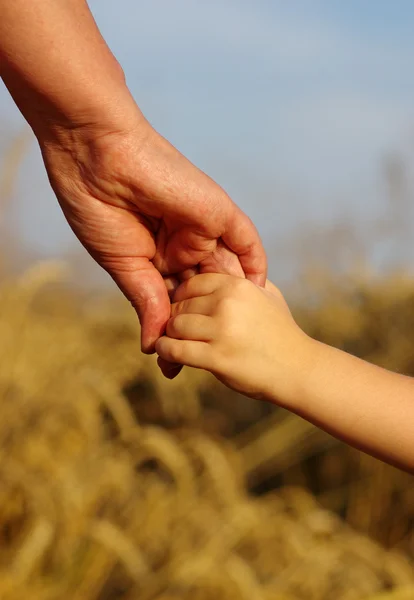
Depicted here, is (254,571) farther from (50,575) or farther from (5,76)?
(5,76)

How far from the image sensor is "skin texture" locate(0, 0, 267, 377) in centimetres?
133

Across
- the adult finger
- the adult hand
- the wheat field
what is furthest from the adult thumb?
the wheat field

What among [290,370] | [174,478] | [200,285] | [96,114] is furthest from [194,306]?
[174,478]

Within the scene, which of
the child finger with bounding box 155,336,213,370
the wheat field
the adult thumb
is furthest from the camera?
the wheat field

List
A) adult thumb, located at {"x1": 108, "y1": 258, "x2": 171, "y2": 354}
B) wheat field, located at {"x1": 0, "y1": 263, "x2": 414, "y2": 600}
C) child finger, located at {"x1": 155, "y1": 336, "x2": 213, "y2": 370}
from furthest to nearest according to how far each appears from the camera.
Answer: wheat field, located at {"x1": 0, "y1": 263, "x2": 414, "y2": 600}
adult thumb, located at {"x1": 108, "y1": 258, "x2": 171, "y2": 354}
child finger, located at {"x1": 155, "y1": 336, "x2": 213, "y2": 370}

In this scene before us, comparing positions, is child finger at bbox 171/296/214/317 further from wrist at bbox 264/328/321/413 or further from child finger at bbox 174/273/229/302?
wrist at bbox 264/328/321/413

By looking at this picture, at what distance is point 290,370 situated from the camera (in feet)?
4.33

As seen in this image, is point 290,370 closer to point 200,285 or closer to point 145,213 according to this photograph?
point 200,285

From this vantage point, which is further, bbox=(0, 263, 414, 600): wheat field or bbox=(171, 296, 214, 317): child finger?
bbox=(0, 263, 414, 600): wheat field

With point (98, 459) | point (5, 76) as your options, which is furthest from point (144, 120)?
point (98, 459)

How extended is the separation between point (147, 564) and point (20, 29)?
1.46m

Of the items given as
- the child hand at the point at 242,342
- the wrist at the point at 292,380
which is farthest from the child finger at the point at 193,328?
the wrist at the point at 292,380

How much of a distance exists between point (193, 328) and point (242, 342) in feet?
0.23

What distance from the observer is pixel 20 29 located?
132cm
